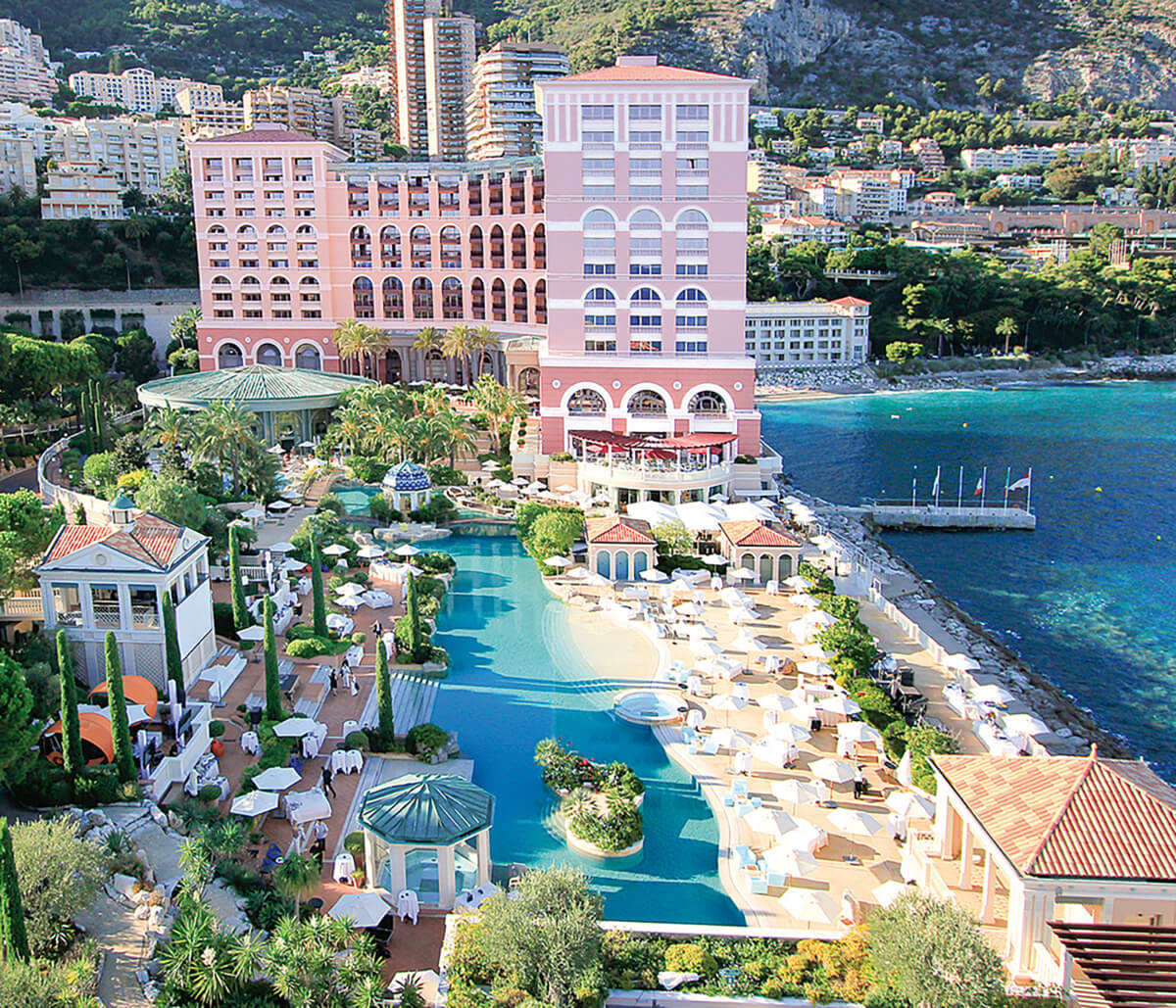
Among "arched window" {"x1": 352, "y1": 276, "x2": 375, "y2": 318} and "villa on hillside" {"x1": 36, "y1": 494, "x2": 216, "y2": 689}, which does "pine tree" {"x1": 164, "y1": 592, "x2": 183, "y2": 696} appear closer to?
"villa on hillside" {"x1": 36, "y1": 494, "x2": 216, "y2": 689}

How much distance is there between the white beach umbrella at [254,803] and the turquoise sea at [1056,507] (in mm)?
26833

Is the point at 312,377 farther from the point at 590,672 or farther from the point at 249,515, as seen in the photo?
the point at 590,672

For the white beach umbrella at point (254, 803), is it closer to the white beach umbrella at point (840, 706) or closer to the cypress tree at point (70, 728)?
the cypress tree at point (70, 728)

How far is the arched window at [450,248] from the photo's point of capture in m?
83.3

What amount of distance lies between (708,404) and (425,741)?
36436 mm

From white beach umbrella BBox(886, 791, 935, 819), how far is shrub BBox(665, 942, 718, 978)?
7721mm

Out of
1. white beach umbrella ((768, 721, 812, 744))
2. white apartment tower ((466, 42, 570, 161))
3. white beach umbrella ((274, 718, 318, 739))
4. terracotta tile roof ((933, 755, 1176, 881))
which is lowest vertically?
white beach umbrella ((768, 721, 812, 744))

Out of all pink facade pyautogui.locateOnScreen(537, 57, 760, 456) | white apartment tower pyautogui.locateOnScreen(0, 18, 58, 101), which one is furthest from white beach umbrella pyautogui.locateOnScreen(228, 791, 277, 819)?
white apartment tower pyautogui.locateOnScreen(0, 18, 58, 101)

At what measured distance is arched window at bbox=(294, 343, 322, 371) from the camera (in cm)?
8325

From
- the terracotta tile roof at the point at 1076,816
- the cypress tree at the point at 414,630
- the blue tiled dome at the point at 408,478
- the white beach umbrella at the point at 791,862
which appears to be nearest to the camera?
the terracotta tile roof at the point at 1076,816

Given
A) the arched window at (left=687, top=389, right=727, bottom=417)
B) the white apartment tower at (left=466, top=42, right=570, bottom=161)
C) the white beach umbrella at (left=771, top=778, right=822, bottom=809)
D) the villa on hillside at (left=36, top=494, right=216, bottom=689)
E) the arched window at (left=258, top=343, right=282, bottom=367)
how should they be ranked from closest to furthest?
the white beach umbrella at (left=771, top=778, right=822, bottom=809) < the villa on hillside at (left=36, top=494, right=216, bottom=689) < the arched window at (left=687, top=389, right=727, bottom=417) < the arched window at (left=258, top=343, right=282, bottom=367) < the white apartment tower at (left=466, top=42, right=570, bottom=161)

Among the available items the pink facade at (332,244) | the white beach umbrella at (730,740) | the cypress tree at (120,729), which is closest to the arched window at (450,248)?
the pink facade at (332,244)

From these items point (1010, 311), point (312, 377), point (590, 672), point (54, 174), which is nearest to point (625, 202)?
point (312, 377)

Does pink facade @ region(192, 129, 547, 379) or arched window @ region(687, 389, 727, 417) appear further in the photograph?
pink facade @ region(192, 129, 547, 379)
